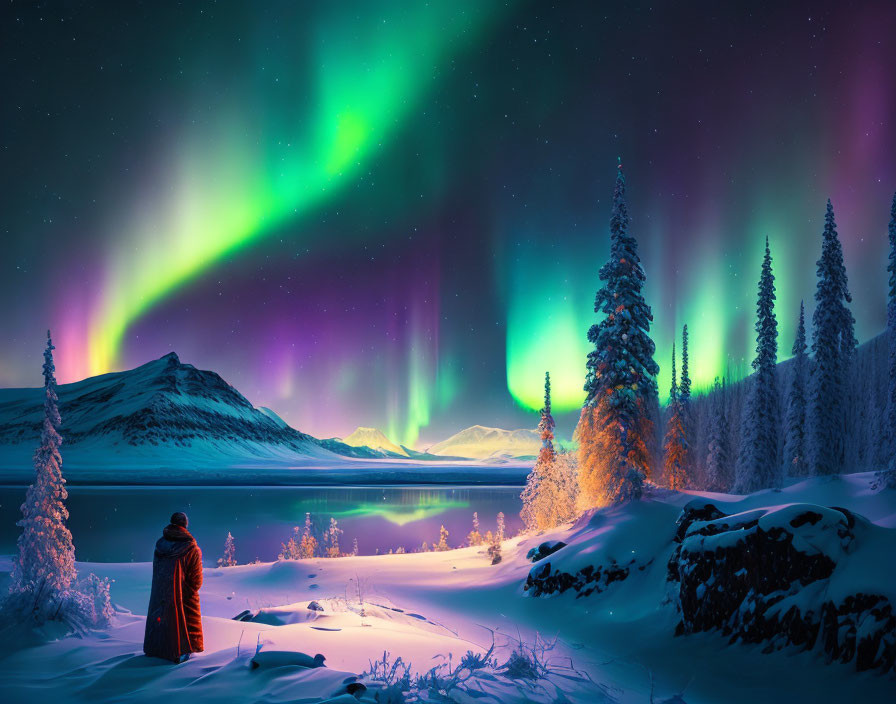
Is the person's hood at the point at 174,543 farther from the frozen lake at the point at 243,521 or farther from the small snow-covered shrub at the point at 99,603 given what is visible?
the frozen lake at the point at 243,521

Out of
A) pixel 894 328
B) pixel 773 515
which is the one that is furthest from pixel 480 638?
pixel 894 328

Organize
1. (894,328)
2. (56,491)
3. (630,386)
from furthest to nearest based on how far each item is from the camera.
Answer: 1. (894,328)
2. (630,386)
3. (56,491)

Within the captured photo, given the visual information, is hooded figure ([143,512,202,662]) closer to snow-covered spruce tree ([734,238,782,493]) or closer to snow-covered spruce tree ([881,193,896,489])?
snow-covered spruce tree ([881,193,896,489])

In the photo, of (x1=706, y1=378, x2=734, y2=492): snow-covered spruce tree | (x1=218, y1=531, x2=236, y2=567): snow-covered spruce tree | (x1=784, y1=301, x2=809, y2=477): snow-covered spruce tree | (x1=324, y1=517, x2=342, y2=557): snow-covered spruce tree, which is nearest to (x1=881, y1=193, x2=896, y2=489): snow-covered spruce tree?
(x1=784, y1=301, x2=809, y2=477): snow-covered spruce tree

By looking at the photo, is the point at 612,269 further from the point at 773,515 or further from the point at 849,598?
the point at 849,598

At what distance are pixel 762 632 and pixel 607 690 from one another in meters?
4.04

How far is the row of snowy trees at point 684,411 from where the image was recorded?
2359 centimetres

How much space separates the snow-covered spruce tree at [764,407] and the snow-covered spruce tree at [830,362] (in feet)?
14.8

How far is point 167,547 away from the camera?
8211 millimetres

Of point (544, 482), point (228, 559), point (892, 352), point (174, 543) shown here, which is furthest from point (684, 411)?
point (174, 543)

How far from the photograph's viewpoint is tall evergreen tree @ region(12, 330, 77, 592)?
1065cm

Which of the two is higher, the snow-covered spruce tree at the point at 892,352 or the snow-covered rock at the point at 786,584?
the snow-covered spruce tree at the point at 892,352

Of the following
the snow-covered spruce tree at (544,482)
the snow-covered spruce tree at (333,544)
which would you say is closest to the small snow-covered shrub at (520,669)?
the snow-covered spruce tree at (544,482)

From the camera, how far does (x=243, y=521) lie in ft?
277
